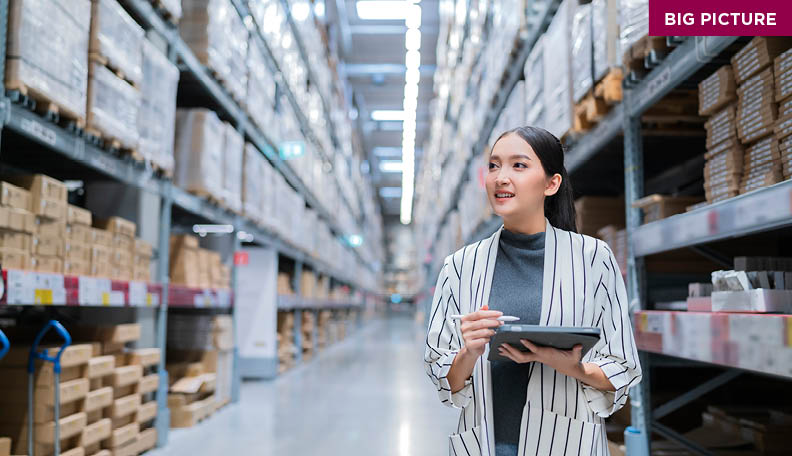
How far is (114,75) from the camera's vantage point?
3891 millimetres

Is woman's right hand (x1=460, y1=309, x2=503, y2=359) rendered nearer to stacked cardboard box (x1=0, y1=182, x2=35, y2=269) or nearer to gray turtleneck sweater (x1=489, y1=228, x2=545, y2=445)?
gray turtleneck sweater (x1=489, y1=228, x2=545, y2=445)

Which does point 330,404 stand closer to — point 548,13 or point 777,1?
point 548,13

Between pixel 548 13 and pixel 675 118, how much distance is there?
202 cm

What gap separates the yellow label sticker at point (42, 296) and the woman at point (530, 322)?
223 centimetres

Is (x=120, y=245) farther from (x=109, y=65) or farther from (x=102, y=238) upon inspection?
(x=109, y=65)

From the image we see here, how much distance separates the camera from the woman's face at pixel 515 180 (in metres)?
1.61

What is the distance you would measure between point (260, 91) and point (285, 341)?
172 inches

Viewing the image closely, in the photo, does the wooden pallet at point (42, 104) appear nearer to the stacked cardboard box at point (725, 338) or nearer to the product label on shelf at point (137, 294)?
the product label on shelf at point (137, 294)

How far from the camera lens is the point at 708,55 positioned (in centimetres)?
273

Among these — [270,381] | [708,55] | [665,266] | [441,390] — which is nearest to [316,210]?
[270,381]

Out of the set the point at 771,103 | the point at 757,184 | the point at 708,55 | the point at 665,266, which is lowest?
the point at 665,266

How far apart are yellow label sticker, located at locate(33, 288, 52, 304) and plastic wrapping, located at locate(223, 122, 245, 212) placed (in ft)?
9.34

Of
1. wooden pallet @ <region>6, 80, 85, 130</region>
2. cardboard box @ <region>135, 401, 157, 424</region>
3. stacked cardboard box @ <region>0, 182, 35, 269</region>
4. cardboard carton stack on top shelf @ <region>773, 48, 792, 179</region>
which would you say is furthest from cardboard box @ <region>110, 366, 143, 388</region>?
cardboard carton stack on top shelf @ <region>773, 48, 792, 179</region>

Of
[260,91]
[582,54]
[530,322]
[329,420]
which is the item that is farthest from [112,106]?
[260,91]
